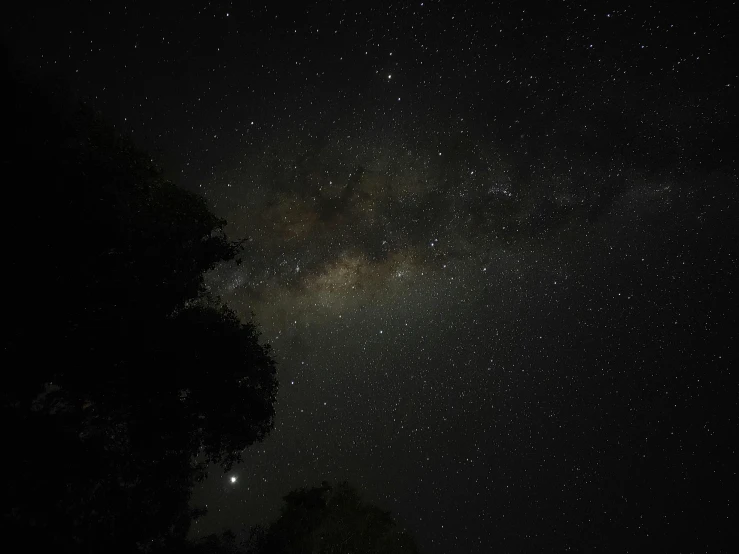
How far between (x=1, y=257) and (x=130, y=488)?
10.6ft

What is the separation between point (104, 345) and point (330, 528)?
824 centimetres

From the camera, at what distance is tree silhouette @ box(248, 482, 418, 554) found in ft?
27.6

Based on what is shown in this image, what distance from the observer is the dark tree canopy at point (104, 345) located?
13.2 feet

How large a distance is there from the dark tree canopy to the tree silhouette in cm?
224

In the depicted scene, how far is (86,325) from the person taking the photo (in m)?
4.82

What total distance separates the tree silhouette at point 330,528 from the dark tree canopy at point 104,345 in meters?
2.24

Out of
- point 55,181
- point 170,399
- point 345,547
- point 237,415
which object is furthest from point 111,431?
point 345,547

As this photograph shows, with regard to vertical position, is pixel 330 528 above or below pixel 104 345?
below

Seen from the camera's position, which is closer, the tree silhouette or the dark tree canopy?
the dark tree canopy

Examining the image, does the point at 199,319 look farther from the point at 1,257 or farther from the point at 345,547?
the point at 345,547

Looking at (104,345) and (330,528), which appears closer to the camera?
(104,345)

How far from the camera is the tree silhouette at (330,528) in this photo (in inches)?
331

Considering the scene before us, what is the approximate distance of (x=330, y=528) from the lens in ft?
33.9

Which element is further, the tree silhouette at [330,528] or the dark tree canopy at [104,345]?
the tree silhouette at [330,528]
